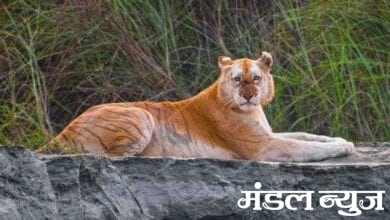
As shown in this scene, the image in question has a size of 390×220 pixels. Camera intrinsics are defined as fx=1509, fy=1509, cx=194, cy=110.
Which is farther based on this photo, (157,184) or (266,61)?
(266,61)

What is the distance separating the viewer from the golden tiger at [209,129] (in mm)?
8188

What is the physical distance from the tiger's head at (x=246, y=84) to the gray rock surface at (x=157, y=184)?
0.72 m

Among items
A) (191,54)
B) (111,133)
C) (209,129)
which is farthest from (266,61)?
(191,54)

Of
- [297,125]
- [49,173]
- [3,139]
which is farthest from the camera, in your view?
[297,125]

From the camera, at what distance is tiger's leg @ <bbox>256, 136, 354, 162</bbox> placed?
322 inches

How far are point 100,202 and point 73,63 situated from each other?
349cm

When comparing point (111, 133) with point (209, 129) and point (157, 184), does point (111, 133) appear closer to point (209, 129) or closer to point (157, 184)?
point (209, 129)

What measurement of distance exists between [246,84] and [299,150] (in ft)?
1.52

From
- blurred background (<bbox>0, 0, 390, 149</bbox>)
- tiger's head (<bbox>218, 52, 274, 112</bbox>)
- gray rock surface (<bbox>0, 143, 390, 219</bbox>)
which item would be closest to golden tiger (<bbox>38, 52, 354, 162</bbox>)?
tiger's head (<bbox>218, 52, 274, 112</bbox>)

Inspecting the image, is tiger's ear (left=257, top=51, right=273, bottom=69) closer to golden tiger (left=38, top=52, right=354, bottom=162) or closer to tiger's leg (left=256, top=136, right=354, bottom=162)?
golden tiger (left=38, top=52, right=354, bottom=162)

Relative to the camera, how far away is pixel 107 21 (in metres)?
10.6

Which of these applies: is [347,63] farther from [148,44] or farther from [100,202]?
[100,202]

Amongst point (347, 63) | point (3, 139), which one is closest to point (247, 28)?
point (347, 63)

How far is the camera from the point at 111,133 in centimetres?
818
